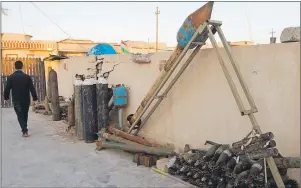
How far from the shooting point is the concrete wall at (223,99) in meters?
3.25

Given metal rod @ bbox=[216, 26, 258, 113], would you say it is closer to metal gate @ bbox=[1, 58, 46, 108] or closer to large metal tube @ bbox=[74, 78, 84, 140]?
large metal tube @ bbox=[74, 78, 84, 140]

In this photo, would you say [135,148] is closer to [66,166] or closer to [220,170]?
[66,166]

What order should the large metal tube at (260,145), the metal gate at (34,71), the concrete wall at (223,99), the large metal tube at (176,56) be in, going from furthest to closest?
the metal gate at (34,71), the large metal tube at (176,56), the concrete wall at (223,99), the large metal tube at (260,145)

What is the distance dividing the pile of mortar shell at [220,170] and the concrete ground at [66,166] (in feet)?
0.68

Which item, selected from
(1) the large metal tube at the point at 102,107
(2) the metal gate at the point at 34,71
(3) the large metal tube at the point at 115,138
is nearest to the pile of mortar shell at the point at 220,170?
(3) the large metal tube at the point at 115,138

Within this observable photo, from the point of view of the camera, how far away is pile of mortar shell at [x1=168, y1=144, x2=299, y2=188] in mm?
3049

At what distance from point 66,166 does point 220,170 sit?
7.52 feet

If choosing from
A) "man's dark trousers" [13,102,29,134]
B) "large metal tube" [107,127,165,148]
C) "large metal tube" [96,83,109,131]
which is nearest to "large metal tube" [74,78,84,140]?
"large metal tube" [96,83,109,131]

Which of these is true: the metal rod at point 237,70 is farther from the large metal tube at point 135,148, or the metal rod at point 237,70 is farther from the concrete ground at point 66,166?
the large metal tube at point 135,148

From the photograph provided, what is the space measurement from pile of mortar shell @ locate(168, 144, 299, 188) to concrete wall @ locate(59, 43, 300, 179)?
388 millimetres

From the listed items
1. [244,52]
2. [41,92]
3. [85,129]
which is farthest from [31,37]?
[244,52]

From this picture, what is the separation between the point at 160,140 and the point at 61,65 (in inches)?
280

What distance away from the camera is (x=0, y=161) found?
472 centimetres

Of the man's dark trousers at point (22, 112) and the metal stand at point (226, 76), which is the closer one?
the metal stand at point (226, 76)
